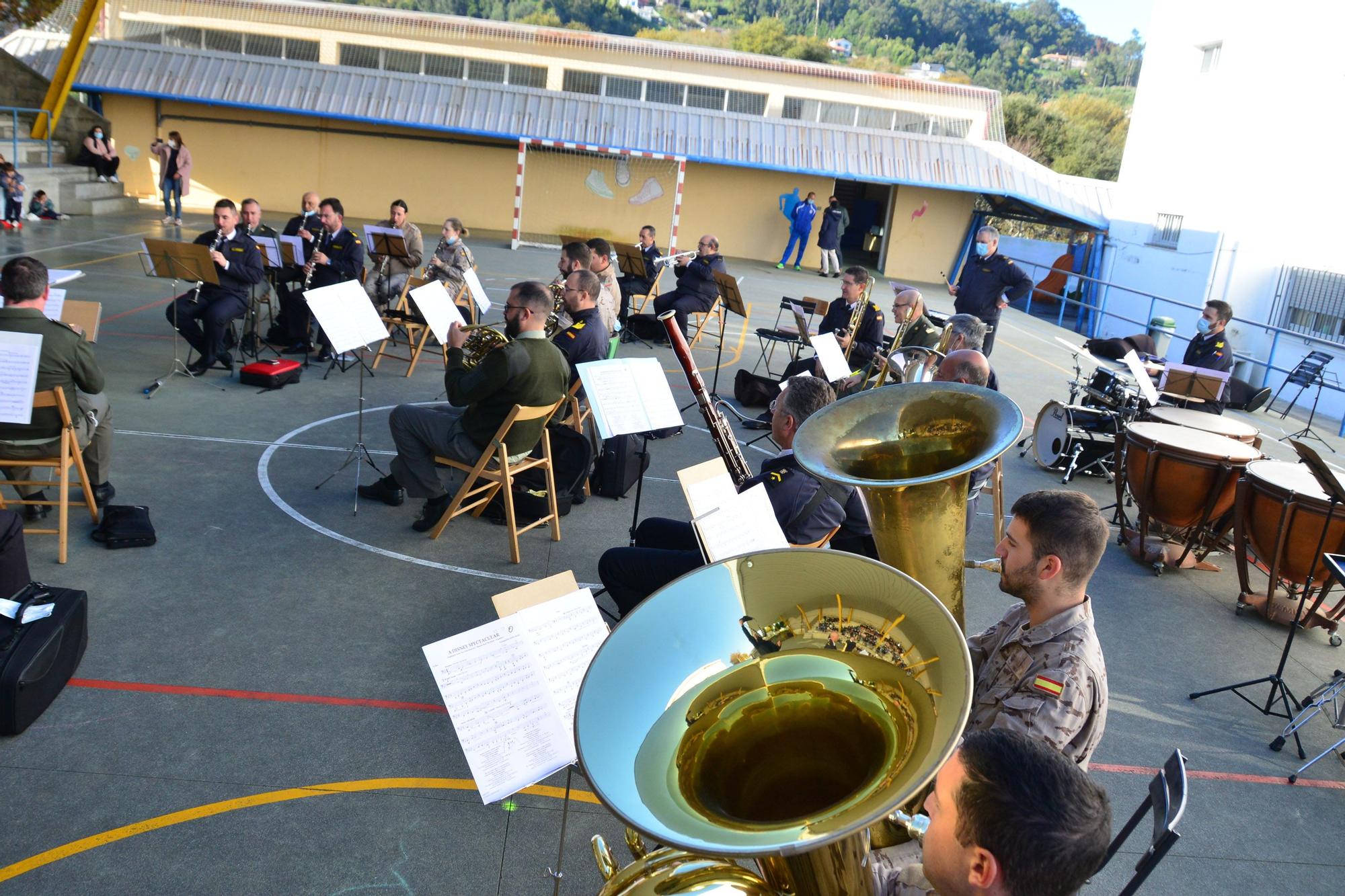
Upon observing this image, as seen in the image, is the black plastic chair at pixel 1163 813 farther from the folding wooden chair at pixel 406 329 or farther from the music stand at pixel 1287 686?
the folding wooden chair at pixel 406 329

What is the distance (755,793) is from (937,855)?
1.51 feet

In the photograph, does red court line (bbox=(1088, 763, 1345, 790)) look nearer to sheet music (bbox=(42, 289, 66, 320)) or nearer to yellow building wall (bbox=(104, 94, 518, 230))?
sheet music (bbox=(42, 289, 66, 320))

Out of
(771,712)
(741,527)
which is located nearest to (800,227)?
(741,527)

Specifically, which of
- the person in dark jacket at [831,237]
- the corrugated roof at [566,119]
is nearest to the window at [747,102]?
the corrugated roof at [566,119]

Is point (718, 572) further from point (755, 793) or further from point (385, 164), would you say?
point (385, 164)

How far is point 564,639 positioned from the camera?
2.65 meters

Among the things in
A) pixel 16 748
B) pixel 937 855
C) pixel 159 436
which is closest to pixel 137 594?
pixel 16 748

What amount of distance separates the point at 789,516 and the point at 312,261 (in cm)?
738

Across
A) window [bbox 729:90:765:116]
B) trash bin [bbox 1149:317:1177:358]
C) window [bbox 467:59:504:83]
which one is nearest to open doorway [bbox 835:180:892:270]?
window [bbox 729:90:765:116]

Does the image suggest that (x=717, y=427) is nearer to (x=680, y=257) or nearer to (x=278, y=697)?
(x=278, y=697)

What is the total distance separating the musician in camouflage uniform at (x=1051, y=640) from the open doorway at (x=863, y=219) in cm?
2348

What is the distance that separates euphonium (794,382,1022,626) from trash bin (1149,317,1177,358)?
1019cm

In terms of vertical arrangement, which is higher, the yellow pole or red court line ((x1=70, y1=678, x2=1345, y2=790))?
the yellow pole

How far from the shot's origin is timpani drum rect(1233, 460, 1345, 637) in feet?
16.8
